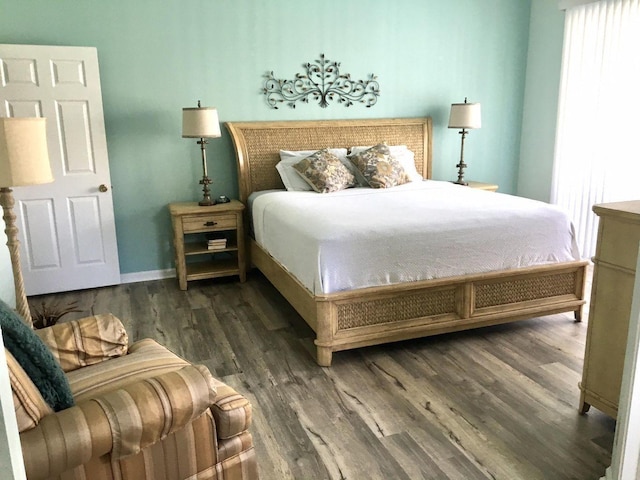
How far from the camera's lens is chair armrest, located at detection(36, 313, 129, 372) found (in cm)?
191

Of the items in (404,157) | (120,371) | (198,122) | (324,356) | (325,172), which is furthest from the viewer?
(404,157)

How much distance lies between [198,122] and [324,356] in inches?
87.0

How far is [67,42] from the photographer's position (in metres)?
4.00

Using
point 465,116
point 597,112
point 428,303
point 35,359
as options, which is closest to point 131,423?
point 35,359

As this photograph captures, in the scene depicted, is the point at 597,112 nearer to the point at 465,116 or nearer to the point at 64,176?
the point at 465,116

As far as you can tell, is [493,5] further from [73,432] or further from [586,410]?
[73,432]


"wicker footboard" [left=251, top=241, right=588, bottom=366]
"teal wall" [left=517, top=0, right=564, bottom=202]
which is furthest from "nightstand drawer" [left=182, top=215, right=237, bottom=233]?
"teal wall" [left=517, top=0, right=564, bottom=202]

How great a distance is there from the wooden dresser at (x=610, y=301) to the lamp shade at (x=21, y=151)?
7.79ft

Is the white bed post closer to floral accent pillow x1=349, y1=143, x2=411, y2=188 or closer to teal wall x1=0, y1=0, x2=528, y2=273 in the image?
floral accent pillow x1=349, y1=143, x2=411, y2=188

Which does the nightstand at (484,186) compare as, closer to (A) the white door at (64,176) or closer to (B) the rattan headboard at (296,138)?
(B) the rattan headboard at (296,138)

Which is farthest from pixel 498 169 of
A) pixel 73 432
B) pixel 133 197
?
pixel 73 432

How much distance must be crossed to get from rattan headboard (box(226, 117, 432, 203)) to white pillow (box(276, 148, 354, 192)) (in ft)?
0.42

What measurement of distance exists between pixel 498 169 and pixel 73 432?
5.23m

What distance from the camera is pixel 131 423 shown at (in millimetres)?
1391
